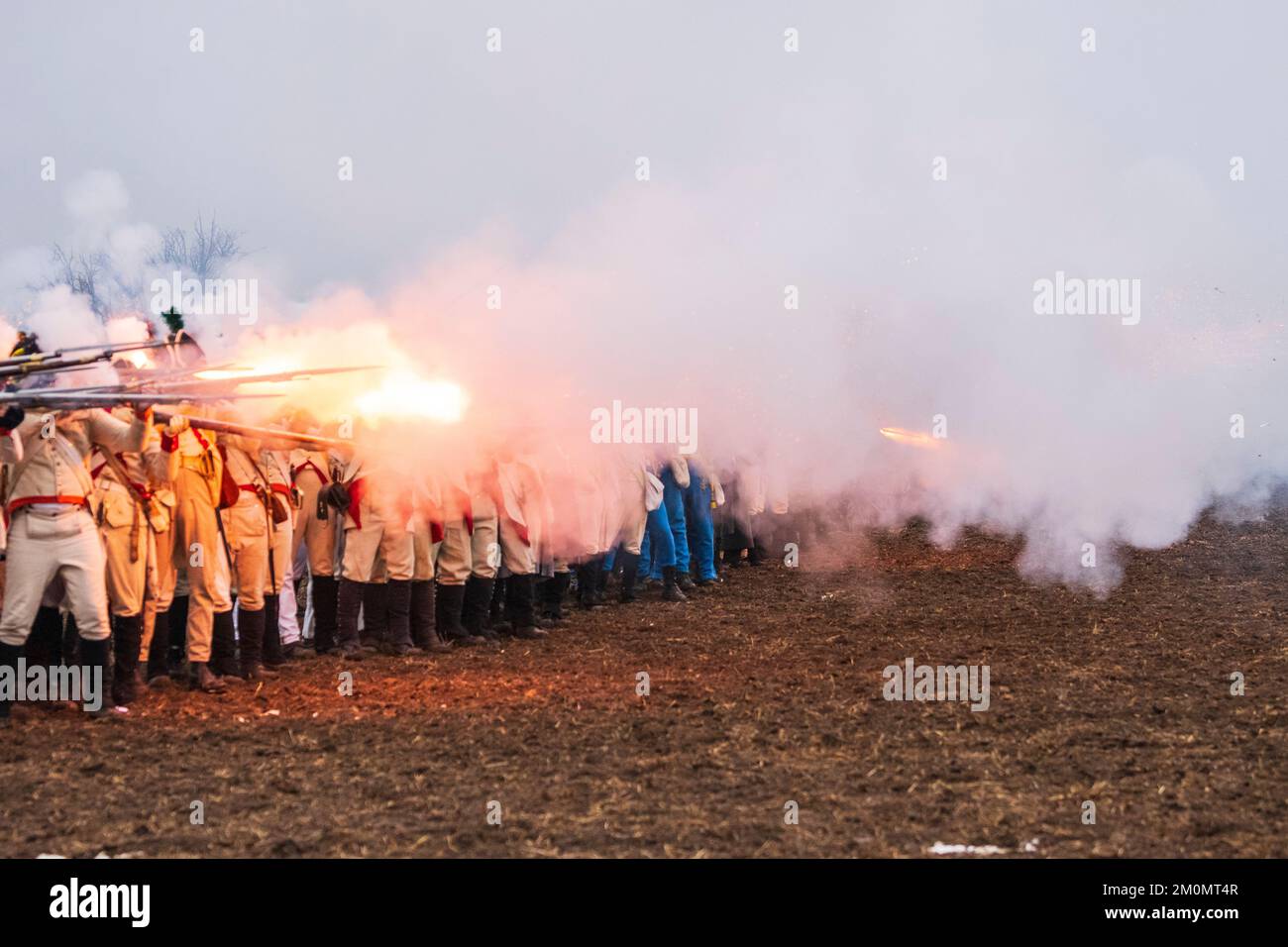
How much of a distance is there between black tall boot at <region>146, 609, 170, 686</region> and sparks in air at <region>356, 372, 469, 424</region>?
7.91ft

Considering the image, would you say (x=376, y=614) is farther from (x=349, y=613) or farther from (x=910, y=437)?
(x=910, y=437)

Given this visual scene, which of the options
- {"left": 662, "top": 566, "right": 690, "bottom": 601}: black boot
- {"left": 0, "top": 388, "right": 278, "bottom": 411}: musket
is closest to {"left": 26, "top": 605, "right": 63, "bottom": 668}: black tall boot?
{"left": 0, "top": 388, "right": 278, "bottom": 411}: musket

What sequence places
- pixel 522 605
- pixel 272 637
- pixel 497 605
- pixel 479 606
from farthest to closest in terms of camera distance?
pixel 497 605
pixel 522 605
pixel 479 606
pixel 272 637

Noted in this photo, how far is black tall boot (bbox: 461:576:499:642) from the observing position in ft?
40.5

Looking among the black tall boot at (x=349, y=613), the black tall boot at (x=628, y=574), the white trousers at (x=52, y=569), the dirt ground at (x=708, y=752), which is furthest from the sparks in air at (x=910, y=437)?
the white trousers at (x=52, y=569)

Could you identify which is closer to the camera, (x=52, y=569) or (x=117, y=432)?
(x=52, y=569)

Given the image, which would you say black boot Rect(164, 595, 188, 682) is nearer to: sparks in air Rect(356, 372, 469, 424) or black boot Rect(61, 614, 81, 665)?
black boot Rect(61, 614, 81, 665)

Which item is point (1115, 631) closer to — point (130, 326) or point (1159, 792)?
point (1159, 792)

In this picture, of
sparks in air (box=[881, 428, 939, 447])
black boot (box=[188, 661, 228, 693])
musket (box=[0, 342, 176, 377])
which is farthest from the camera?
sparks in air (box=[881, 428, 939, 447])

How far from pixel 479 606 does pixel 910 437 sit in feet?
28.8

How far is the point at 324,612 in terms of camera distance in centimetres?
1177

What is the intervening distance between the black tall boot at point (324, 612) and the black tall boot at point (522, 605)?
5.34 feet

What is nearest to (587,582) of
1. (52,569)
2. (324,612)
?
(324,612)

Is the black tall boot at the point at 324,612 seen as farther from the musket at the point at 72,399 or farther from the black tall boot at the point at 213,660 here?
the musket at the point at 72,399
